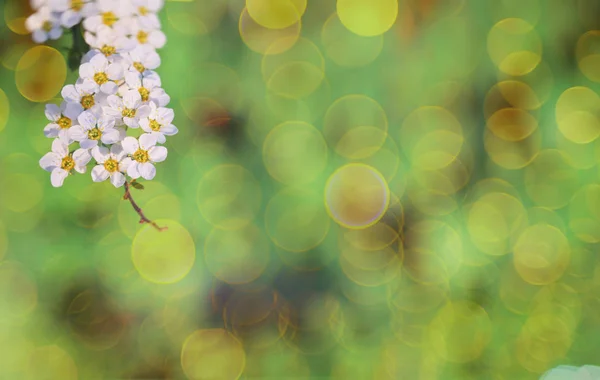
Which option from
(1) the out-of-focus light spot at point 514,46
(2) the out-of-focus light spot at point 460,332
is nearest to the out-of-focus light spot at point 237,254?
(2) the out-of-focus light spot at point 460,332

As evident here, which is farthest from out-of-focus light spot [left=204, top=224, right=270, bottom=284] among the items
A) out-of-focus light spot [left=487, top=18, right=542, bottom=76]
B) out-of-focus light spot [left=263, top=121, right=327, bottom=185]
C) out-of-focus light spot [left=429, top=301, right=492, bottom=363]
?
out-of-focus light spot [left=487, top=18, right=542, bottom=76]

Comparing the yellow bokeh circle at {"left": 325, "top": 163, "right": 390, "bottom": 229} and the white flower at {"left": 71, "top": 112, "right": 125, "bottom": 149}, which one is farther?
the yellow bokeh circle at {"left": 325, "top": 163, "right": 390, "bottom": 229}

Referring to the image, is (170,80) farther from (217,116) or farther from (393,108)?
(393,108)

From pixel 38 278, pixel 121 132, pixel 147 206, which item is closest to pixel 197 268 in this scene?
pixel 147 206

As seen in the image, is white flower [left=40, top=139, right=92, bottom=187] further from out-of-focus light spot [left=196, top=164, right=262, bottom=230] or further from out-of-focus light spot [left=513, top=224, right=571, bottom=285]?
out-of-focus light spot [left=513, top=224, right=571, bottom=285]

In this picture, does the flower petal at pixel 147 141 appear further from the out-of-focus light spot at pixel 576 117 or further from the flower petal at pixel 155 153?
the out-of-focus light spot at pixel 576 117
